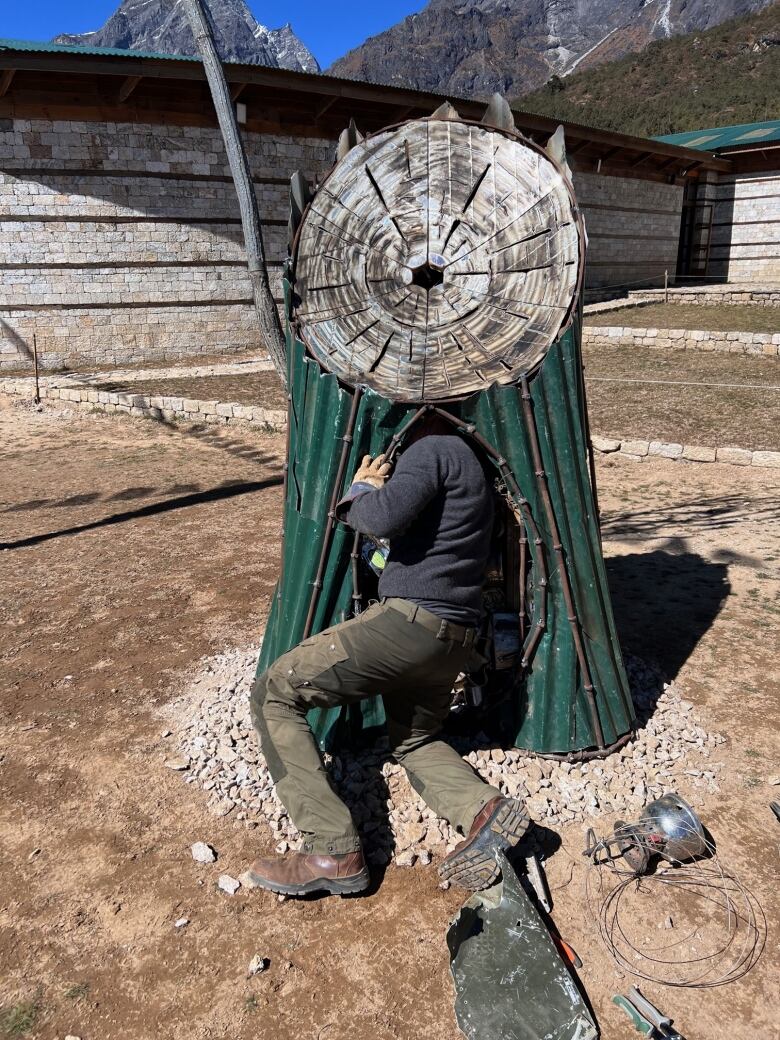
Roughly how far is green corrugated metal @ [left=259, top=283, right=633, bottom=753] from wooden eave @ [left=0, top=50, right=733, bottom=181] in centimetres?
1200

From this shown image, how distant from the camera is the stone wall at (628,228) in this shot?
74.4 ft

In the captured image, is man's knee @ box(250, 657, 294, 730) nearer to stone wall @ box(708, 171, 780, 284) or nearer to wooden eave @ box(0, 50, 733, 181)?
wooden eave @ box(0, 50, 733, 181)

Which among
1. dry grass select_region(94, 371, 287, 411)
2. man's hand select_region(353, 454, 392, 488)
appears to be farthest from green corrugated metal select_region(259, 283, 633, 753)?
dry grass select_region(94, 371, 287, 411)

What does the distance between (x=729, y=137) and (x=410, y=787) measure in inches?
1190

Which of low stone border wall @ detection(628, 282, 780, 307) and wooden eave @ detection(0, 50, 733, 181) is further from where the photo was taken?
low stone border wall @ detection(628, 282, 780, 307)

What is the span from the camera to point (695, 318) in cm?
1852

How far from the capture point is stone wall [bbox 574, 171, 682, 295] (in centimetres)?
2269

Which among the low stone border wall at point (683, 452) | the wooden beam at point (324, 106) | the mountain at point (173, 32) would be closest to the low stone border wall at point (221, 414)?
the low stone border wall at point (683, 452)

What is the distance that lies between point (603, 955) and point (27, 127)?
54.1 ft

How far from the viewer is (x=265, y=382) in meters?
13.9

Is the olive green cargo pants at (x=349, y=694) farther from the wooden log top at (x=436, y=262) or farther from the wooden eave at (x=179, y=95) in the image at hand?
the wooden eave at (x=179, y=95)

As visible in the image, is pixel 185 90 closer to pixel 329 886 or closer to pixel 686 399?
pixel 686 399

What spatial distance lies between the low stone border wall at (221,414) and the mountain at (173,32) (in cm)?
18101

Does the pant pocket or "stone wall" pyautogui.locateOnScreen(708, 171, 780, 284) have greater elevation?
"stone wall" pyautogui.locateOnScreen(708, 171, 780, 284)
